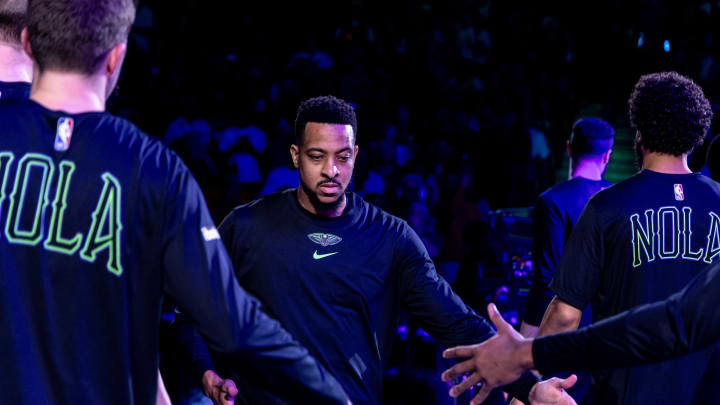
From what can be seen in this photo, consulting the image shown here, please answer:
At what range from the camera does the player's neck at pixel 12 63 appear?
3236 millimetres

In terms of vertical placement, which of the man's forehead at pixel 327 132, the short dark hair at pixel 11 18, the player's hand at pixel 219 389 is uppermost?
the short dark hair at pixel 11 18

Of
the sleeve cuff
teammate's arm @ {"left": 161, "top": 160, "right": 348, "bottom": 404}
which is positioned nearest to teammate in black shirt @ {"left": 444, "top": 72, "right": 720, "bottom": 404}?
the sleeve cuff

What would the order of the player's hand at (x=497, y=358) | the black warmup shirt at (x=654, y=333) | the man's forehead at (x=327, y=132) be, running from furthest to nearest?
1. the man's forehead at (x=327, y=132)
2. the player's hand at (x=497, y=358)
3. the black warmup shirt at (x=654, y=333)

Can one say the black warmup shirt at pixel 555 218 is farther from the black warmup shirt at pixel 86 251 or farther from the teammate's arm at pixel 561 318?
the black warmup shirt at pixel 86 251

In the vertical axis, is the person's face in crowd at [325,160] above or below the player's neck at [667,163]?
below

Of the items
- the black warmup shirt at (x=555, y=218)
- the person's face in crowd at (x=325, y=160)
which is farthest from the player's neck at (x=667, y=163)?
the black warmup shirt at (x=555, y=218)

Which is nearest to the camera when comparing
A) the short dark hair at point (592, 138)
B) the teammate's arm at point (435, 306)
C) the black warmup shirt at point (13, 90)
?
the black warmup shirt at point (13, 90)

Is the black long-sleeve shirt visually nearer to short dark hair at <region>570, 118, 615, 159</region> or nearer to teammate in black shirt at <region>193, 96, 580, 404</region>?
teammate in black shirt at <region>193, 96, 580, 404</region>

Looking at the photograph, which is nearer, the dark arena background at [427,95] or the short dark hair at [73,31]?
the short dark hair at [73,31]

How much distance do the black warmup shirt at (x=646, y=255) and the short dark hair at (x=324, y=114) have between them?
1.13 meters

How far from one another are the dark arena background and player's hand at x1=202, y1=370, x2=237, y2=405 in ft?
11.0

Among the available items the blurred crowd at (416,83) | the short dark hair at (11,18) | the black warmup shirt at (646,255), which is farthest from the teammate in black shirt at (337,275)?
the blurred crowd at (416,83)

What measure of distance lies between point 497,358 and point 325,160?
4.13 feet

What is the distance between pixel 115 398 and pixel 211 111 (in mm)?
9338
